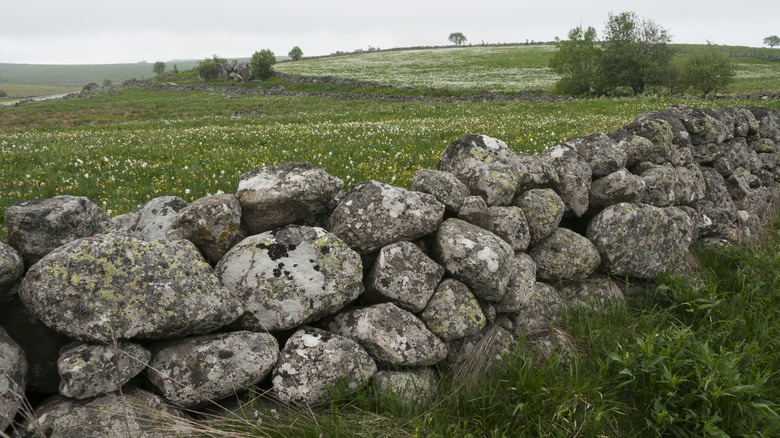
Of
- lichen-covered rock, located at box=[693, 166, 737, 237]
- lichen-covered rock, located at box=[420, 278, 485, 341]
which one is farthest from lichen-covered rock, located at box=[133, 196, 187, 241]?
lichen-covered rock, located at box=[693, 166, 737, 237]

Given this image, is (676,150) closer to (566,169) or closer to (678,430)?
(566,169)

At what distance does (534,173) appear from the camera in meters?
4.59

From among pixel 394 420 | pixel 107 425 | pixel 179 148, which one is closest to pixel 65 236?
pixel 107 425

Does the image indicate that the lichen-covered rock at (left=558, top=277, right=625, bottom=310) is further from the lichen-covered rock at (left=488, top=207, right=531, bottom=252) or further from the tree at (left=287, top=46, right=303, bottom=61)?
the tree at (left=287, top=46, right=303, bottom=61)

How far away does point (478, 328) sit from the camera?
361 cm

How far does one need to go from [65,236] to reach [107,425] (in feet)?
4.38

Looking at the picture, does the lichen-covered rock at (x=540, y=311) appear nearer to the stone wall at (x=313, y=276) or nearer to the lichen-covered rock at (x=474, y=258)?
the stone wall at (x=313, y=276)

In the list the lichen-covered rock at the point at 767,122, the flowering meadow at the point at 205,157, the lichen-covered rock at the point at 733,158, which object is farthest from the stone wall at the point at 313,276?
the lichen-covered rock at the point at 767,122

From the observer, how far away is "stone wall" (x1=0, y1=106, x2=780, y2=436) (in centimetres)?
256

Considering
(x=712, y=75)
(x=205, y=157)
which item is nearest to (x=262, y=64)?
(x=712, y=75)

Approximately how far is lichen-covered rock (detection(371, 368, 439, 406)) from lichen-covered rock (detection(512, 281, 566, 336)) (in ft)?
3.93

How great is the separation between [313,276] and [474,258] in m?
1.37

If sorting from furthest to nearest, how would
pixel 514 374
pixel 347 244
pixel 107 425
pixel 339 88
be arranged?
pixel 339 88 < pixel 347 244 < pixel 514 374 < pixel 107 425

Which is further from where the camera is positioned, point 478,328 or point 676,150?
point 676,150
